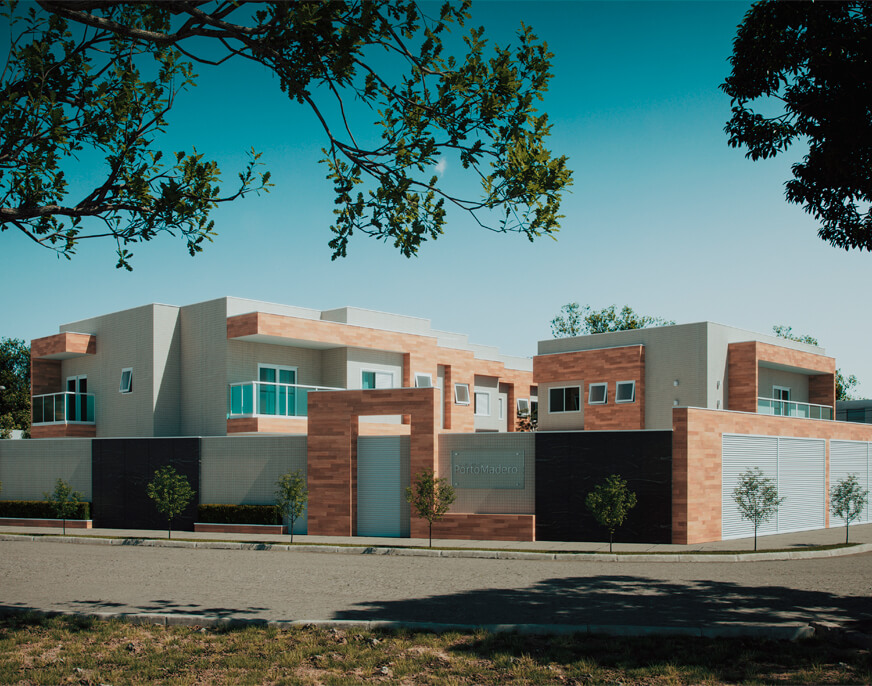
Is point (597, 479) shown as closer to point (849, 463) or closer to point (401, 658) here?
point (849, 463)

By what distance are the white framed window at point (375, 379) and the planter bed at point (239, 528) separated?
27.4 ft

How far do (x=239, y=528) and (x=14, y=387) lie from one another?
4715cm

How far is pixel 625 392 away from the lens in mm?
32906

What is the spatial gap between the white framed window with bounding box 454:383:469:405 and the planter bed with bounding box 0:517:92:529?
17551 mm

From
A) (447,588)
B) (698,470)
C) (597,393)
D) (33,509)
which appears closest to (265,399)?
(33,509)

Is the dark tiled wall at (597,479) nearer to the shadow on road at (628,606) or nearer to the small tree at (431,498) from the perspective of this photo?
the small tree at (431,498)

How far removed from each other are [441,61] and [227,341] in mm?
21600

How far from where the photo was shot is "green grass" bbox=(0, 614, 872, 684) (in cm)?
783

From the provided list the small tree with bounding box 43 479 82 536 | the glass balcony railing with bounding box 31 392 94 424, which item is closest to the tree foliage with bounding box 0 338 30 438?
the glass balcony railing with bounding box 31 392 94 424

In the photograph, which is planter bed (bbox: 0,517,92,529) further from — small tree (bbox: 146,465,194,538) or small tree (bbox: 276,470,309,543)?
small tree (bbox: 276,470,309,543)

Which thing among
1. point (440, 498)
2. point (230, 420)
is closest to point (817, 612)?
point (440, 498)

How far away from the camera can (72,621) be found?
10539 mm

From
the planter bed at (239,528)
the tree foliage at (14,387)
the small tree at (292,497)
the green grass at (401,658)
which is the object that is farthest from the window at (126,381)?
the tree foliage at (14,387)

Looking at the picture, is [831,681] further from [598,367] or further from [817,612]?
[598,367]
